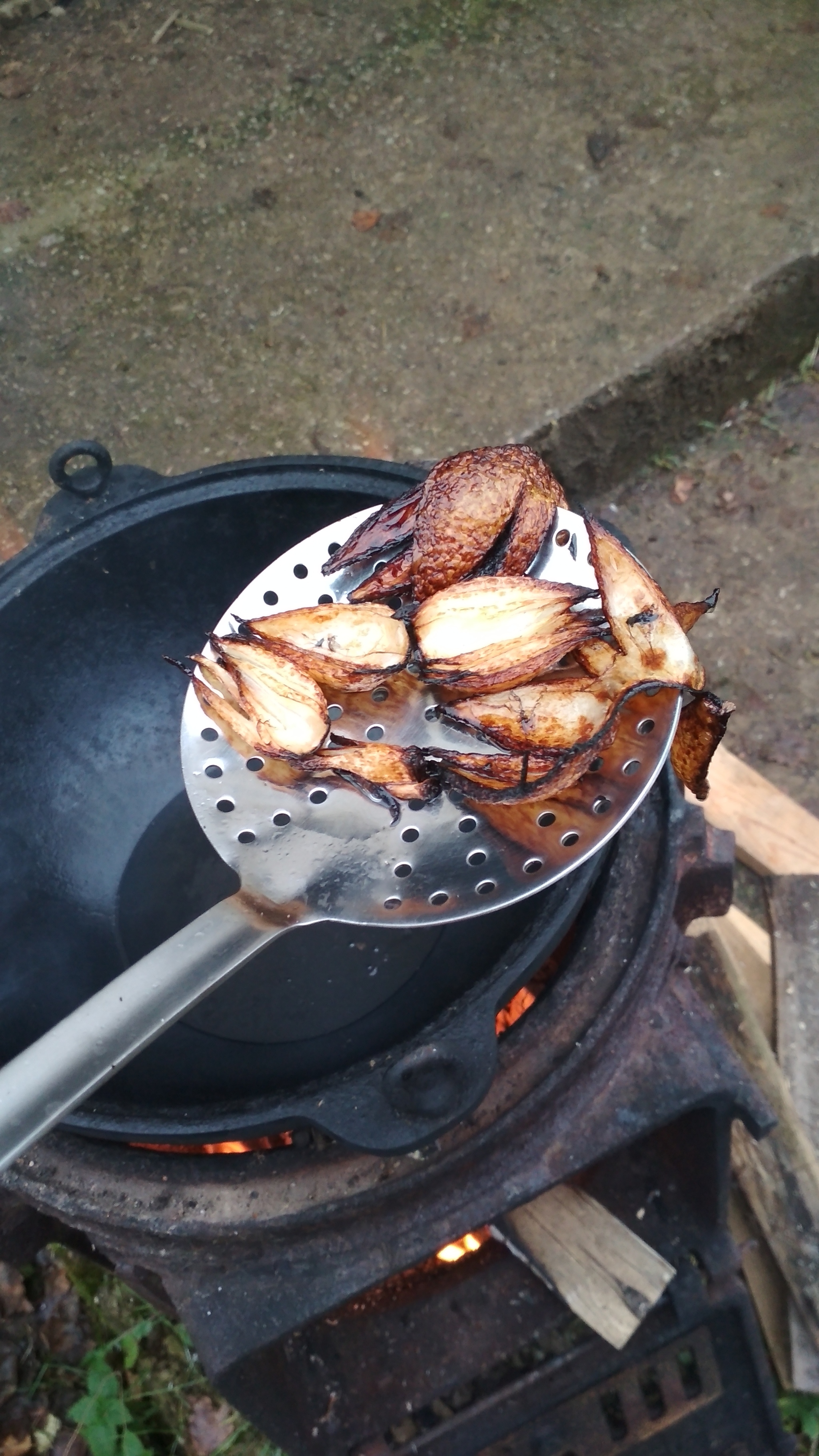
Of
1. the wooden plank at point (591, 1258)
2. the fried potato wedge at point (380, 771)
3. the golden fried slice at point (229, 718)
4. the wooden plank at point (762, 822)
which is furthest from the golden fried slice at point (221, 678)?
the wooden plank at point (762, 822)

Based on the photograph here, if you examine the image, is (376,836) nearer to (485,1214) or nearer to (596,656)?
(596,656)

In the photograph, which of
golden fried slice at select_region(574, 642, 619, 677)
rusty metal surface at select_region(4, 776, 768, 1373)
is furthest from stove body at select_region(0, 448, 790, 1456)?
golden fried slice at select_region(574, 642, 619, 677)

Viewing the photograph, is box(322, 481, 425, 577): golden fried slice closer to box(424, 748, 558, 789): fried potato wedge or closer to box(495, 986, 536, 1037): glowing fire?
box(424, 748, 558, 789): fried potato wedge

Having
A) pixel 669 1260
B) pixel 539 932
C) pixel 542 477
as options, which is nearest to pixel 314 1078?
pixel 539 932

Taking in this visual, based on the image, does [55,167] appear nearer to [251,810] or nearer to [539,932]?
[251,810]

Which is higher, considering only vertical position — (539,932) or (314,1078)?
(539,932)

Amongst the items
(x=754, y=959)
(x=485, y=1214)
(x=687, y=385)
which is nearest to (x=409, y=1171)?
(x=485, y=1214)
